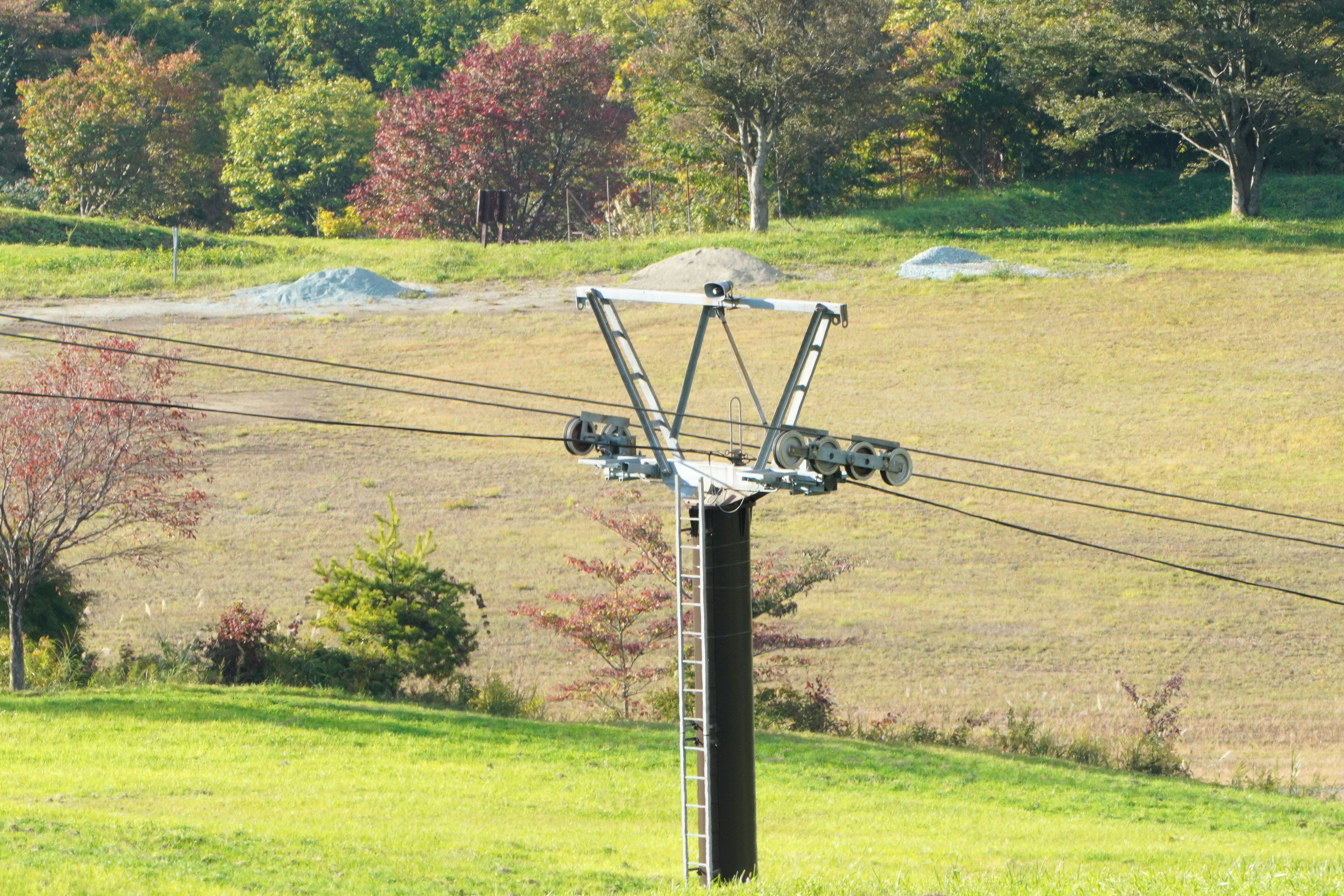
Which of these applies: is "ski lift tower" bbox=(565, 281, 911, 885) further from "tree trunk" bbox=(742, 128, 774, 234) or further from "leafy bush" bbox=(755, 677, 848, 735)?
"tree trunk" bbox=(742, 128, 774, 234)

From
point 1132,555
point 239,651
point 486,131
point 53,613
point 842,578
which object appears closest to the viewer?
point 239,651

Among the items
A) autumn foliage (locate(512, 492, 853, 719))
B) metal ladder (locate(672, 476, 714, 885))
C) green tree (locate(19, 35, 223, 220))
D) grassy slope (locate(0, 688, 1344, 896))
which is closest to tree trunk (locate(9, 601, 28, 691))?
grassy slope (locate(0, 688, 1344, 896))

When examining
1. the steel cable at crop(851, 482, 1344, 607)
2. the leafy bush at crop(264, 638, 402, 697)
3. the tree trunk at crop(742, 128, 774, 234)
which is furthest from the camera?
the tree trunk at crop(742, 128, 774, 234)

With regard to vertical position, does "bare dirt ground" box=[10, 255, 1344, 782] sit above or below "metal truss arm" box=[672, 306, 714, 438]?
below

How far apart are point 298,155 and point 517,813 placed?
201 ft

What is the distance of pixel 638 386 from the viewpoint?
45.6ft

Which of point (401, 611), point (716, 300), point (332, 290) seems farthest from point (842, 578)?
point (332, 290)

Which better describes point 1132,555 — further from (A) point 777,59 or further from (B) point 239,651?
(A) point 777,59

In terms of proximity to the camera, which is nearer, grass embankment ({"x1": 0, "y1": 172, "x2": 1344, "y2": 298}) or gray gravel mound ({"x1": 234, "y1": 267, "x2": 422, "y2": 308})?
gray gravel mound ({"x1": 234, "y1": 267, "x2": 422, "y2": 308})

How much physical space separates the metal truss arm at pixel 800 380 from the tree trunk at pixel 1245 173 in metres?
55.1

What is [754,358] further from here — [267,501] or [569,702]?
[569,702]

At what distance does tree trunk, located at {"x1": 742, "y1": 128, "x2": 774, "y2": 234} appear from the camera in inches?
2375

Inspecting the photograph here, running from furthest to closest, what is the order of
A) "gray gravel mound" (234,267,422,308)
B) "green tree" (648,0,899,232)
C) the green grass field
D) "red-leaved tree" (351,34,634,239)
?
"red-leaved tree" (351,34,634,239), "green tree" (648,0,899,232), "gray gravel mound" (234,267,422,308), the green grass field

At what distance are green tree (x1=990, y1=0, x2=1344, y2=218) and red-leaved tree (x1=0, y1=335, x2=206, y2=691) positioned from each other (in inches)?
1848
